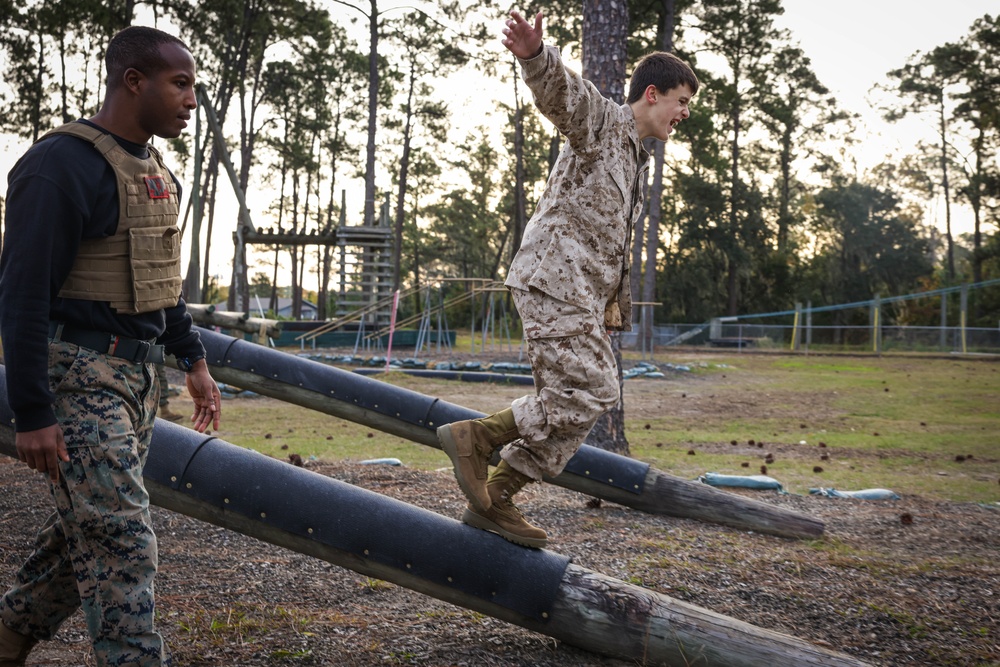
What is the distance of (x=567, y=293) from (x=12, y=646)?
2180 millimetres

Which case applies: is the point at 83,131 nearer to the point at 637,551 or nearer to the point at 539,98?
the point at 539,98

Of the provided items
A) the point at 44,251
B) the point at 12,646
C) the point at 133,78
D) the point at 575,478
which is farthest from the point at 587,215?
the point at 12,646

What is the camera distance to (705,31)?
26469mm

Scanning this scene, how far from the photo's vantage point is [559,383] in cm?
340

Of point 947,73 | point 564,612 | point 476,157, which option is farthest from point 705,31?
point 476,157

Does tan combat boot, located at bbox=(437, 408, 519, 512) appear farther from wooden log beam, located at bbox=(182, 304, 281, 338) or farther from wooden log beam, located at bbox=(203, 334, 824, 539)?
wooden log beam, located at bbox=(182, 304, 281, 338)

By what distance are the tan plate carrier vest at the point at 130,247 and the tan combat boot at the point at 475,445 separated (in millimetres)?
1291

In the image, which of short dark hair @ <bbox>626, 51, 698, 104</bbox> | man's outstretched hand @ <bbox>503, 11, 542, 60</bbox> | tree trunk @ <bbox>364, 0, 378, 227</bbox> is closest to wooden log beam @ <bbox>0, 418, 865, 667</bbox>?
man's outstretched hand @ <bbox>503, 11, 542, 60</bbox>

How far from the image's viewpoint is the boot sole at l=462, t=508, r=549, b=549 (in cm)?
339

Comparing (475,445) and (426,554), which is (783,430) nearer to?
(475,445)

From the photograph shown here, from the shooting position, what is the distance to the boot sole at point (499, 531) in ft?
11.1

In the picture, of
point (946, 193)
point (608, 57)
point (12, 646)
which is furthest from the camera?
point (946, 193)

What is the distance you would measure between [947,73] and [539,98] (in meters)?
43.9

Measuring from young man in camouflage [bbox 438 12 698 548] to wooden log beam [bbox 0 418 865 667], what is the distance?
259 mm
